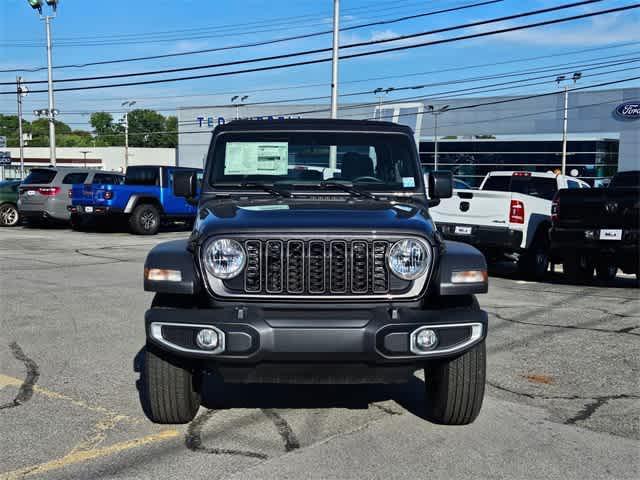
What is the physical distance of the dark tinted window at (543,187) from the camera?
13195mm

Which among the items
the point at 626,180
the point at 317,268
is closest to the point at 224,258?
the point at 317,268

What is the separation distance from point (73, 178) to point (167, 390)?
17.9 meters

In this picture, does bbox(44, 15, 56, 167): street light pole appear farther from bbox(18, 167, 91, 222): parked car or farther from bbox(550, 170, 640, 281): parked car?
bbox(550, 170, 640, 281): parked car

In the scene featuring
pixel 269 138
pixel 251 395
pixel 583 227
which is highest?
pixel 269 138

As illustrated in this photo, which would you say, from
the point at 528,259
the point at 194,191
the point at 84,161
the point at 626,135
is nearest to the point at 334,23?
the point at 528,259

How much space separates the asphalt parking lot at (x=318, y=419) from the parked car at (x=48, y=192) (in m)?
13.1

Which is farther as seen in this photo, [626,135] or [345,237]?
[626,135]

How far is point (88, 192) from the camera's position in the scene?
19219 millimetres

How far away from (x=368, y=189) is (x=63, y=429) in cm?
259

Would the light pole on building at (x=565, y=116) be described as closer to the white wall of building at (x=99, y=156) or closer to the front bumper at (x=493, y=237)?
the front bumper at (x=493, y=237)

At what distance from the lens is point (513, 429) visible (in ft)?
14.7

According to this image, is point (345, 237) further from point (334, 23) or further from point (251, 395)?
point (334, 23)

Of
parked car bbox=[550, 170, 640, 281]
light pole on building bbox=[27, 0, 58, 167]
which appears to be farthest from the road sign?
parked car bbox=[550, 170, 640, 281]

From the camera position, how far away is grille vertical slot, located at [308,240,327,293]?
4000mm
